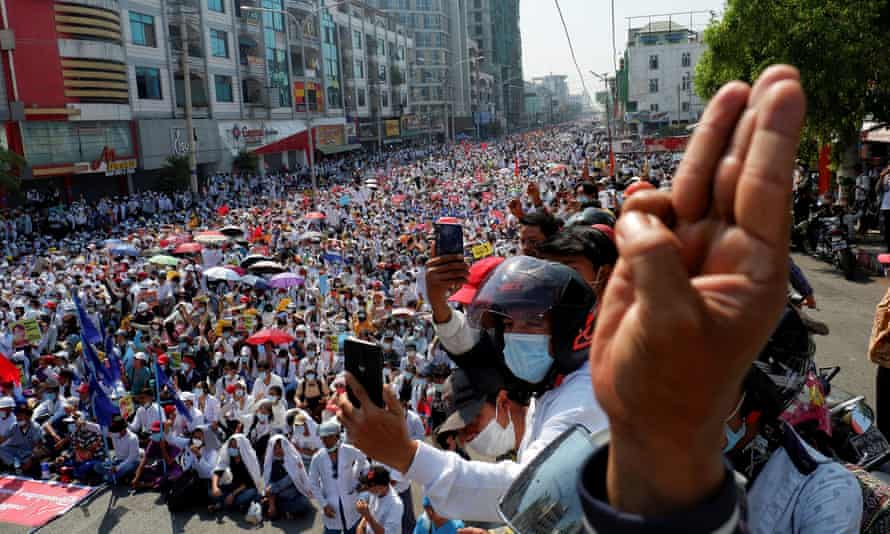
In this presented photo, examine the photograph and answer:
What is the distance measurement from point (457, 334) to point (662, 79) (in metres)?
75.1

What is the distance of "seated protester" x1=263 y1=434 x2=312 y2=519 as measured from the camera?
7.25 m

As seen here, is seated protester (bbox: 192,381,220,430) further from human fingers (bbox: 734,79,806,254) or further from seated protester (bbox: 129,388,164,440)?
human fingers (bbox: 734,79,806,254)

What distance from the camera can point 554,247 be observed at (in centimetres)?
376

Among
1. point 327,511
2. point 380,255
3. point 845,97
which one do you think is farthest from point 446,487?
point 845,97

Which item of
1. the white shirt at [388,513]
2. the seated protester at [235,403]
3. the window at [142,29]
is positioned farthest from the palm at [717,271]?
the window at [142,29]

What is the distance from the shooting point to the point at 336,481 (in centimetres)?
639

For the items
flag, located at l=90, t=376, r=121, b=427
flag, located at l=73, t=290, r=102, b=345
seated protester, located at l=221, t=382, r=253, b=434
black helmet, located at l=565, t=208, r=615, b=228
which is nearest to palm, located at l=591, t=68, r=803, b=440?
black helmet, located at l=565, t=208, r=615, b=228

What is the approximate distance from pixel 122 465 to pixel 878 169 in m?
20.5

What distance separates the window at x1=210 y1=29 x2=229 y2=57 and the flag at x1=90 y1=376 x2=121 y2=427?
35.2 meters

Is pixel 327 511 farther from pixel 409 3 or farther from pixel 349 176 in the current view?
pixel 409 3

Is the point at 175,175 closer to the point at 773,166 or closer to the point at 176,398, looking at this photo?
the point at 176,398

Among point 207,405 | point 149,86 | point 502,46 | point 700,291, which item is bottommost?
point 207,405

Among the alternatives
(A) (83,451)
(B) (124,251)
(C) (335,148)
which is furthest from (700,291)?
(C) (335,148)

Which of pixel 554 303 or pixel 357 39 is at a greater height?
pixel 357 39
